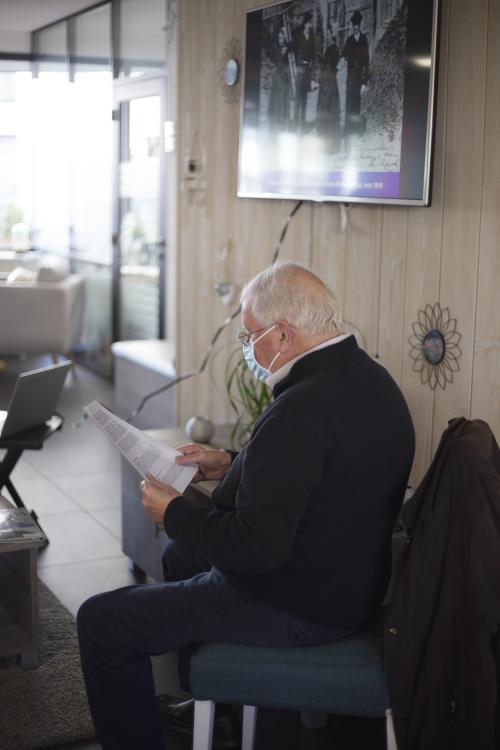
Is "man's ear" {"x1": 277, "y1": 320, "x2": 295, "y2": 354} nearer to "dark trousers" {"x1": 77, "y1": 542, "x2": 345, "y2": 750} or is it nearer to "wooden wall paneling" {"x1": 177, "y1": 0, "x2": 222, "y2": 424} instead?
"dark trousers" {"x1": 77, "y1": 542, "x2": 345, "y2": 750}

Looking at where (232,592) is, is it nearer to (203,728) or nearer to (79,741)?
(203,728)

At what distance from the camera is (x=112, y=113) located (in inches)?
298

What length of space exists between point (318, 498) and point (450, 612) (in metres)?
0.33

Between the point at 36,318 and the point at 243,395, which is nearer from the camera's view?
the point at 243,395

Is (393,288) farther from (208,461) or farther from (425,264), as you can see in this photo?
(208,461)

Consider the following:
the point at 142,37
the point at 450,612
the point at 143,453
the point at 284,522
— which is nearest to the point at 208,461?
the point at 143,453

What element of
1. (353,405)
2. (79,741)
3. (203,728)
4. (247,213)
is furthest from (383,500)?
(247,213)

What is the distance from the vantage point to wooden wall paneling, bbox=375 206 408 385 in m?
3.09

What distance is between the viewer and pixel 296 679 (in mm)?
2062

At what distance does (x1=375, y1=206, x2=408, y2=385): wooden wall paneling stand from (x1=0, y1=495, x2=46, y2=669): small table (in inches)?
47.2

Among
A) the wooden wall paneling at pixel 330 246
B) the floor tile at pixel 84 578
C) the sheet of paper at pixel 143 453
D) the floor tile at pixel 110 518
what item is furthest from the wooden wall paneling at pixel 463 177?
the floor tile at pixel 110 518

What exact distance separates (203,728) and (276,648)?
24 centimetres

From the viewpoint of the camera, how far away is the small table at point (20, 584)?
2.89 metres

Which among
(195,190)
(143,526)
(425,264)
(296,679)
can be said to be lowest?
(143,526)
